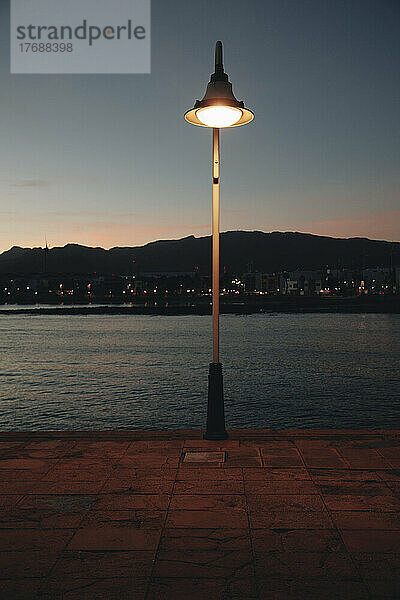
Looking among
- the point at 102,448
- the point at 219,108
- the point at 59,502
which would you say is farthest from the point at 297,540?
the point at 219,108

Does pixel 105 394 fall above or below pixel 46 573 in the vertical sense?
below

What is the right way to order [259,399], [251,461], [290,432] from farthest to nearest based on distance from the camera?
[259,399]
[290,432]
[251,461]

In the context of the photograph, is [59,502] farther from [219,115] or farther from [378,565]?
[219,115]

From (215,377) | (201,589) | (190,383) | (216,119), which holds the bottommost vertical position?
(190,383)

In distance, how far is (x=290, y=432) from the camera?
9.54m

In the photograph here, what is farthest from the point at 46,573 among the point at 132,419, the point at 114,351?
the point at 114,351

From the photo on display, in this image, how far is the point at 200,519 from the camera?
5855 millimetres

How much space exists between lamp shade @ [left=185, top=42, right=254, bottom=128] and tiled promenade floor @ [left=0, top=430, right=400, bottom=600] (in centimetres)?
495

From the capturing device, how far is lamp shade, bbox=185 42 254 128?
28.8 ft

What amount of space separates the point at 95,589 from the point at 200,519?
157cm

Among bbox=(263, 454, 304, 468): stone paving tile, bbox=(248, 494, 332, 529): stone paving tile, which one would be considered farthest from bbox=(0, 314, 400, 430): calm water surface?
bbox=(248, 494, 332, 529): stone paving tile

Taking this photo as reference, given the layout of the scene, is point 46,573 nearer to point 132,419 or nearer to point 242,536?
point 242,536

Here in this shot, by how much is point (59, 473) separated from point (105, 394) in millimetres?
24885

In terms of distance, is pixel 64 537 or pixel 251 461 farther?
pixel 251 461
